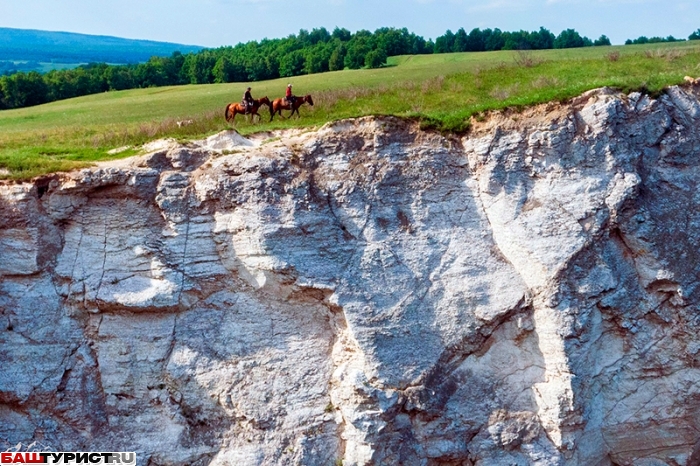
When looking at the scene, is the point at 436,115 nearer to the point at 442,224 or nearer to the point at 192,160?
the point at 442,224

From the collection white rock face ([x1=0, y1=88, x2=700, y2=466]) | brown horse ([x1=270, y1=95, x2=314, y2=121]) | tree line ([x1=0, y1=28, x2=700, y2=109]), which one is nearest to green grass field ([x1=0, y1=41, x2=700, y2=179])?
brown horse ([x1=270, y1=95, x2=314, y2=121])

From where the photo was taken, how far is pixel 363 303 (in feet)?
48.5

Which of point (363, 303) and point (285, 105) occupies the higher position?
point (285, 105)

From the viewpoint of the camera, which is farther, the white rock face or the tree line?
the tree line

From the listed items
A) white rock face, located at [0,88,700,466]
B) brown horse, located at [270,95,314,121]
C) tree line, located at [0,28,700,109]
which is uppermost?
tree line, located at [0,28,700,109]

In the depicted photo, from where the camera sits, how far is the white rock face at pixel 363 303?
14531 millimetres

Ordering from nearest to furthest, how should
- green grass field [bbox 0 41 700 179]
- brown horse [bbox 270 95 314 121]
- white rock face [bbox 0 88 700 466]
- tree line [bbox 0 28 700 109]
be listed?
white rock face [bbox 0 88 700 466] → green grass field [bbox 0 41 700 179] → brown horse [bbox 270 95 314 121] → tree line [bbox 0 28 700 109]

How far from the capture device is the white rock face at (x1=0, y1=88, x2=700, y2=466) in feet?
47.7

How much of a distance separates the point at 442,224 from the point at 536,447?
5401 mm

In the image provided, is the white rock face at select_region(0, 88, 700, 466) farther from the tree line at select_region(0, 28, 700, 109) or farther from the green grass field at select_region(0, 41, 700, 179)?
the tree line at select_region(0, 28, 700, 109)

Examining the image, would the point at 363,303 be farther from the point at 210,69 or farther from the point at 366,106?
the point at 210,69

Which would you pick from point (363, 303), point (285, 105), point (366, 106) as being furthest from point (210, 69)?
point (363, 303)

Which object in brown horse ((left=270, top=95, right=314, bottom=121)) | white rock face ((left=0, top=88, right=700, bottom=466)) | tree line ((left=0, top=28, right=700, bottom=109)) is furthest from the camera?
tree line ((left=0, top=28, right=700, bottom=109))

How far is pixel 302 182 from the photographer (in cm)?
1495
